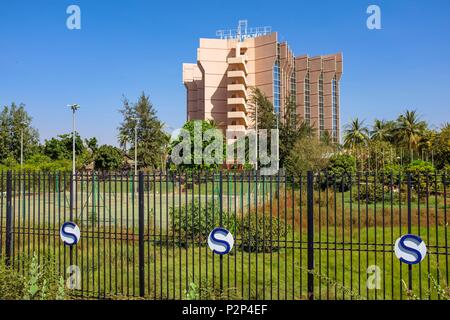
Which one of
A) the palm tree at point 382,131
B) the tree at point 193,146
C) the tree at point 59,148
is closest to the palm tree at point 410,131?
the palm tree at point 382,131

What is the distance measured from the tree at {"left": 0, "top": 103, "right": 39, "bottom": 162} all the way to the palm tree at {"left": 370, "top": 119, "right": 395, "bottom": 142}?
5086 centimetres

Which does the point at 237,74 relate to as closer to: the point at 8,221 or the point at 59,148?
the point at 59,148

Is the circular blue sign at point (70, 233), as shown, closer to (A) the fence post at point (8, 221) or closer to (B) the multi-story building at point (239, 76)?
(A) the fence post at point (8, 221)

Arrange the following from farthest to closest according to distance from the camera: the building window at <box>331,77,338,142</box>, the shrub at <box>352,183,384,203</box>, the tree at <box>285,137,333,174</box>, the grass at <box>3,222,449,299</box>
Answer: the building window at <box>331,77,338,142</box>, the tree at <box>285,137,333,174</box>, the shrub at <box>352,183,384,203</box>, the grass at <box>3,222,449,299</box>

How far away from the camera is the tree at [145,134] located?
186ft

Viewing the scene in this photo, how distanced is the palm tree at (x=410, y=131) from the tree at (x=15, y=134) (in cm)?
5278

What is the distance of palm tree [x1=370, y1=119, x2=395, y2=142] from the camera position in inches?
2410

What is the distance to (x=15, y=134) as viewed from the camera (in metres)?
52.1

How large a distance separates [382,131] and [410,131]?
6648 millimetres

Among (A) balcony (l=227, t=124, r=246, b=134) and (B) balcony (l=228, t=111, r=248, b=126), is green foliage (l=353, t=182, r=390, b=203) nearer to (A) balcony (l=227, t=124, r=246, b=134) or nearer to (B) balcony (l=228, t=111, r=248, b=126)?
(A) balcony (l=227, t=124, r=246, b=134)

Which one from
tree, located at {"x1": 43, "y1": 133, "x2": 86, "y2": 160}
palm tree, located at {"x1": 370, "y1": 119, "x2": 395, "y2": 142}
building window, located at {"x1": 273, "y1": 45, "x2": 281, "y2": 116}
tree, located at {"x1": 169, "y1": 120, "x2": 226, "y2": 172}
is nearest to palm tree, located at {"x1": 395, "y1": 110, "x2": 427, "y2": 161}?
palm tree, located at {"x1": 370, "y1": 119, "x2": 395, "y2": 142}
